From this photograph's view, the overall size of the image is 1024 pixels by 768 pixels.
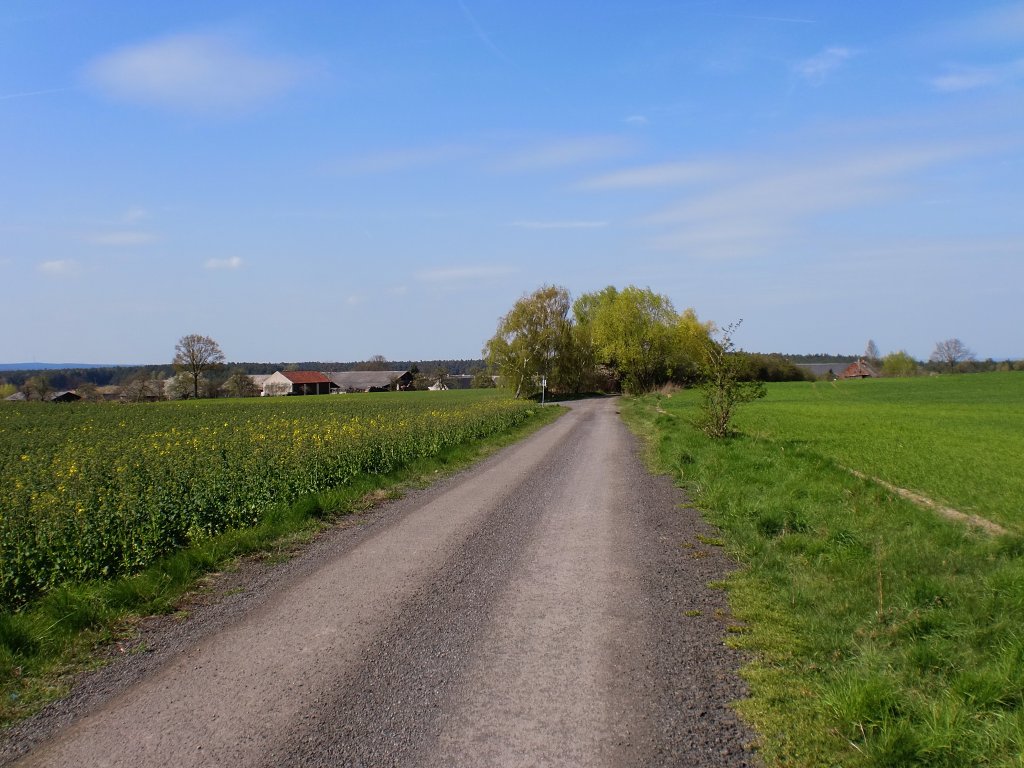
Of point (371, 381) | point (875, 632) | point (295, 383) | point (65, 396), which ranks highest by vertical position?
point (371, 381)

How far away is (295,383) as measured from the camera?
126250 millimetres

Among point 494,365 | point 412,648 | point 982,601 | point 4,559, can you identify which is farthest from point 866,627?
point 494,365

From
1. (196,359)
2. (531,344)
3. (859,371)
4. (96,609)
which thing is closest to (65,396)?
(196,359)

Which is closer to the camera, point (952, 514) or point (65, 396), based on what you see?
point (952, 514)

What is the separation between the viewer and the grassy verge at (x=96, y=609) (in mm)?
5469

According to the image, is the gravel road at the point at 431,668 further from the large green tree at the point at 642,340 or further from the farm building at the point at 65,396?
the farm building at the point at 65,396

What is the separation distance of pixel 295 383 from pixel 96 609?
4881 inches

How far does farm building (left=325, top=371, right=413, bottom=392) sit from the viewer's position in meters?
136

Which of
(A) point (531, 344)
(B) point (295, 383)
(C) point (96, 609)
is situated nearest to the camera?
(C) point (96, 609)

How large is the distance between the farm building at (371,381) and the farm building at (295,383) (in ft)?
13.8

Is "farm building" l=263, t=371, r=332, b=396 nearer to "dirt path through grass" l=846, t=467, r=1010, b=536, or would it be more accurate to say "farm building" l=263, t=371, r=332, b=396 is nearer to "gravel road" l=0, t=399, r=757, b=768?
"dirt path through grass" l=846, t=467, r=1010, b=536

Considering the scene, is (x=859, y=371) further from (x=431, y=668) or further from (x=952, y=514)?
(x=431, y=668)

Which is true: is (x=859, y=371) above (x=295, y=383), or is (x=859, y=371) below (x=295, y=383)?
above

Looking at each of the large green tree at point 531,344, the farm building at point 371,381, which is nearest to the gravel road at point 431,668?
the large green tree at point 531,344
